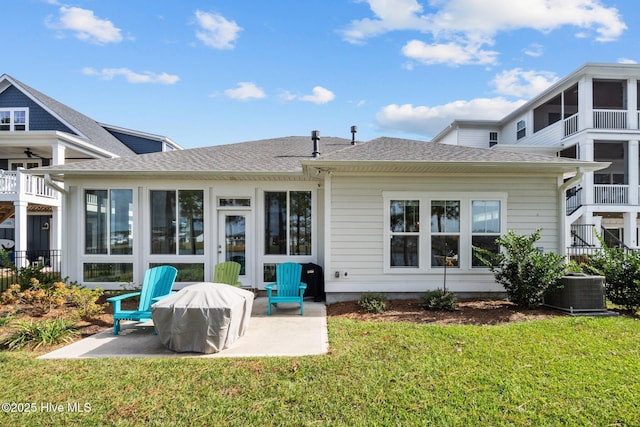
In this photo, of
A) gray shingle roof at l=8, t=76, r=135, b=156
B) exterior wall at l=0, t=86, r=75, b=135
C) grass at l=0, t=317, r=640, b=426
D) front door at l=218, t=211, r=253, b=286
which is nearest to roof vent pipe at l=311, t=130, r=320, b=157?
front door at l=218, t=211, r=253, b=286

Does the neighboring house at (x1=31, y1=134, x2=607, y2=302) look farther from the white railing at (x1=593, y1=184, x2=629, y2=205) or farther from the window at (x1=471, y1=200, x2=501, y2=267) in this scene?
the white railing at (x1=593, y1=184, x2=629, y2=205)

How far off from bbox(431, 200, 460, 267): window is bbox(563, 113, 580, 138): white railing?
12.7m

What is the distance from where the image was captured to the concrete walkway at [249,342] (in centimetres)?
466

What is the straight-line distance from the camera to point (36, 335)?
5137 millimetres

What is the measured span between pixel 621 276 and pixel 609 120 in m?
12.6

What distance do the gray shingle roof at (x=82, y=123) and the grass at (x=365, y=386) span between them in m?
15.1

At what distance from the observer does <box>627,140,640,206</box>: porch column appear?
595 inches

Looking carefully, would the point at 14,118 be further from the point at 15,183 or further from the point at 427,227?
the point at 427,227

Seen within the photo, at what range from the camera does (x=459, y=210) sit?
306 inches

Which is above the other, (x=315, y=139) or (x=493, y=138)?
(x=493, y=138)

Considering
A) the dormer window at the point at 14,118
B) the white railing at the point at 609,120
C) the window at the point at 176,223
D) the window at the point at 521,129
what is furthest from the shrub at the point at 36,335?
the window at the point at 521,129

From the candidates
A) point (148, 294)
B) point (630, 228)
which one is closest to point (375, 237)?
point (148, 294)

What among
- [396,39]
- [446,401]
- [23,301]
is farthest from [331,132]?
[446,401]

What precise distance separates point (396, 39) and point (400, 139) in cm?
438
